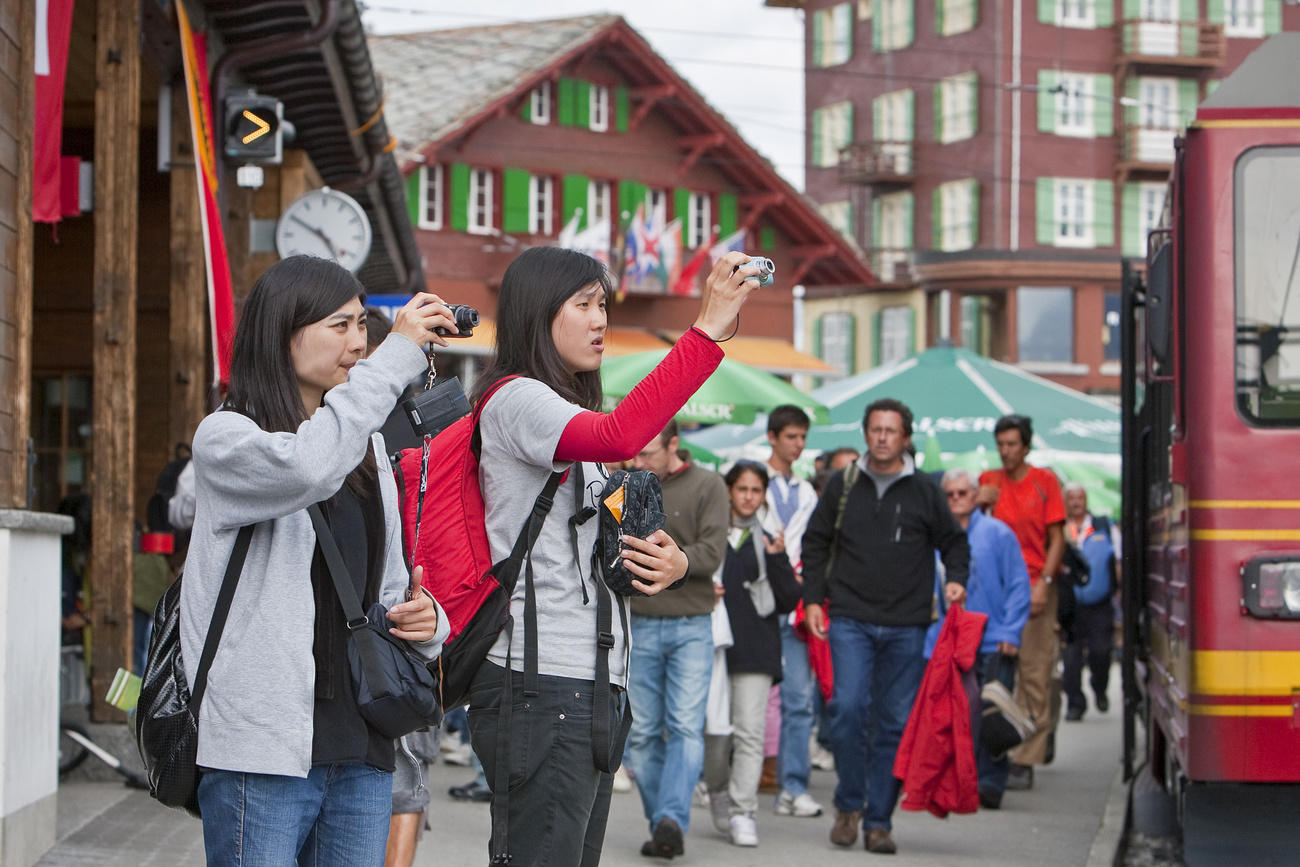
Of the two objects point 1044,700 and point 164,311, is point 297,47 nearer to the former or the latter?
point 164,311

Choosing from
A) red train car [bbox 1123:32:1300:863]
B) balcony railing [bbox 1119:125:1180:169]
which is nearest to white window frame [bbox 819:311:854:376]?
balcony railing [bbox 1119:125:1180:169]

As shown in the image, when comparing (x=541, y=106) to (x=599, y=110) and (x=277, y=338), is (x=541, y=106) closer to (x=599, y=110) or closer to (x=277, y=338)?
(x=599, y=110)

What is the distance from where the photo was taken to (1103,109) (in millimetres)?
54875

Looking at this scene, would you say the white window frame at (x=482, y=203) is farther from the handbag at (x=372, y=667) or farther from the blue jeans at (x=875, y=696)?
the handbag at (x=372, y=667)

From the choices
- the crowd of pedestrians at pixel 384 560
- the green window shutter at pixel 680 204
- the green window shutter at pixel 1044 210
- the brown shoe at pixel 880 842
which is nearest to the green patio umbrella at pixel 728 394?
the brown shoe at pixel 880 842

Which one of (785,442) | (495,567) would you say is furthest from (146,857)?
(785,442)

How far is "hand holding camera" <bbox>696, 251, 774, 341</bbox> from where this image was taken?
394 centimetres

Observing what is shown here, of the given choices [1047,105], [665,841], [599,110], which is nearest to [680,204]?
[599,110]

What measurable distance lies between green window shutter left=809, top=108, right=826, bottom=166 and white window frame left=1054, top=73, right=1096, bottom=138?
8343 millimetres

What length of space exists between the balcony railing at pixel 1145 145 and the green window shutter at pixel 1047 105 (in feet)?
7.36

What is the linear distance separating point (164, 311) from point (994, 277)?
40747 mm

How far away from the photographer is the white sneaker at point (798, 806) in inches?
421

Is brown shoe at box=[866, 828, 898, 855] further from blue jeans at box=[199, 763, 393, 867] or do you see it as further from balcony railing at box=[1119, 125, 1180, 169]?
balcony railing at box=[1119, 125, 1180, 169]

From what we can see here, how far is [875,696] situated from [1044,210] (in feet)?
152
